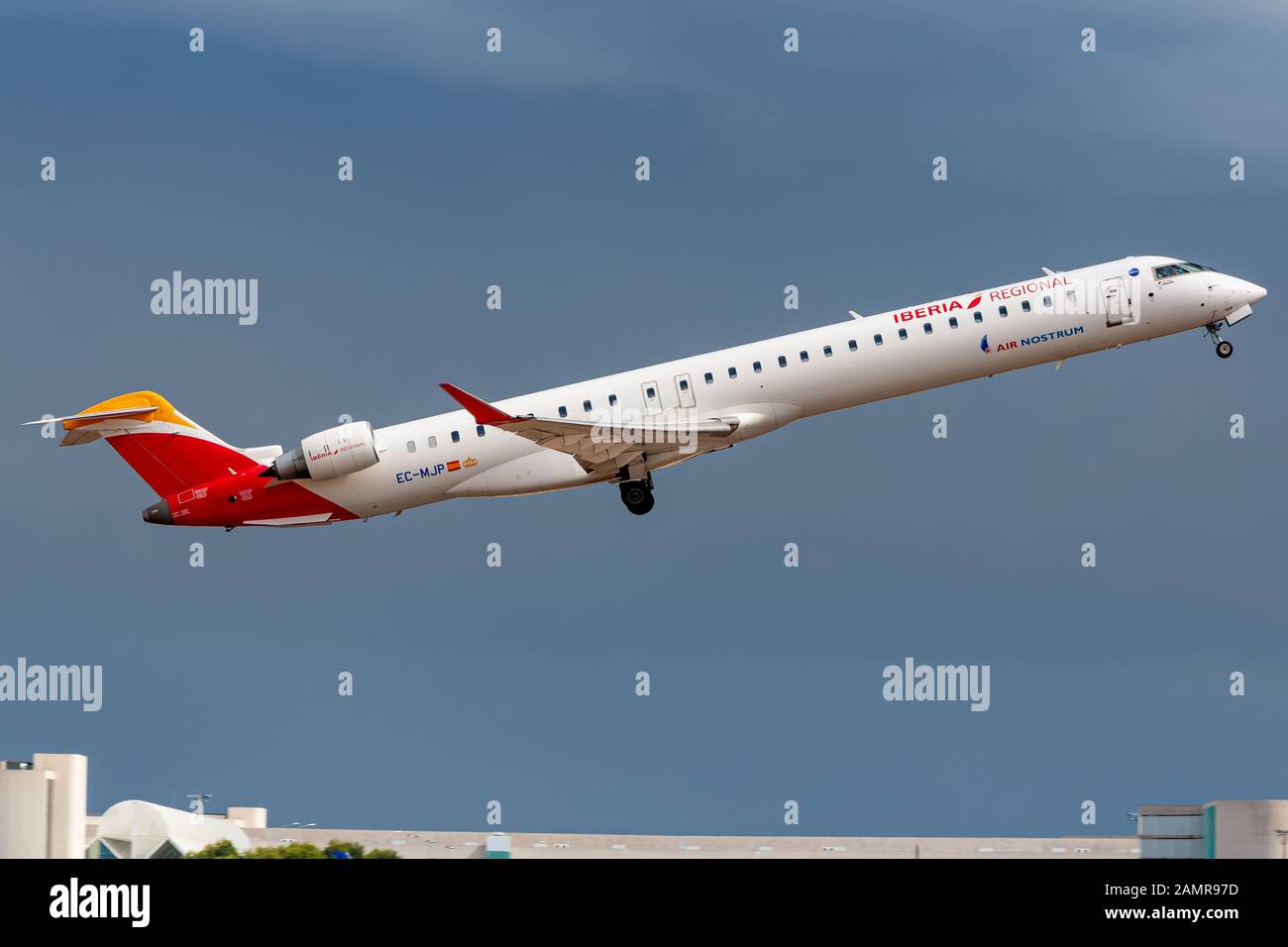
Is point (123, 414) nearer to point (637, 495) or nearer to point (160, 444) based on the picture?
point (160, 444)

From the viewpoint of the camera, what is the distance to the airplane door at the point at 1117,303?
136 feet

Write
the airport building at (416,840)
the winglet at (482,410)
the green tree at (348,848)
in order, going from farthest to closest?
the green tree at (348,848) → the airport building at (416,840) → the winglet at (482,410)

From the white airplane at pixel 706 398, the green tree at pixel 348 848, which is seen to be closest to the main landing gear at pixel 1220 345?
the white airplane at pixel 706 398

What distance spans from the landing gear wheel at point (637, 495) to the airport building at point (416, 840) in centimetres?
2002

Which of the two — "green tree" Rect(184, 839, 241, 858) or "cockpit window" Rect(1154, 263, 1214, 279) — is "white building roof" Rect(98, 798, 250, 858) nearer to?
"green tree" Rect(184, 839, 241, 858)

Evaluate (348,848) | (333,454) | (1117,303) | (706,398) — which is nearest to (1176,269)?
(1117,303)

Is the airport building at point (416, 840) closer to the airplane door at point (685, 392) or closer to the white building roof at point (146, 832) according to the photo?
the white building roof at point (146, 832)

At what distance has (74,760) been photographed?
227ft

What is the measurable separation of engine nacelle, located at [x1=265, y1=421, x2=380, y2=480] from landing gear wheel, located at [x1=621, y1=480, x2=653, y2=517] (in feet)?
18.7

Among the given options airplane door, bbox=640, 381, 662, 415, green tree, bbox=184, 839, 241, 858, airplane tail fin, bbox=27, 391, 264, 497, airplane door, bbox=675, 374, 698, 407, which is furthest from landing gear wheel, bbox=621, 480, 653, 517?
green tree, bbox=184, 839, 241, 858
